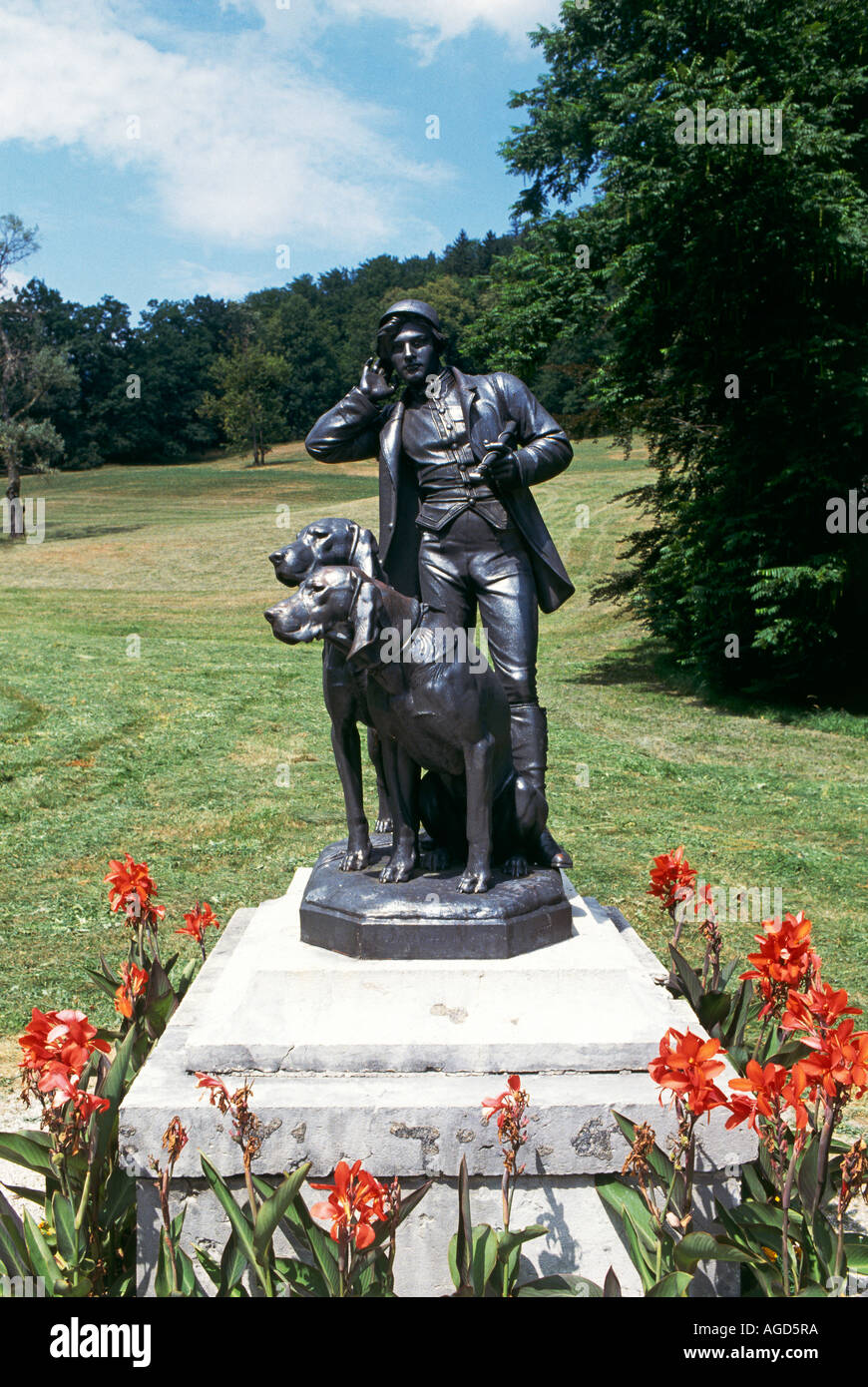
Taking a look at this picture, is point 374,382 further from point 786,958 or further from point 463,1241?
point 463,1241

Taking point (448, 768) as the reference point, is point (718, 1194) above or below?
below

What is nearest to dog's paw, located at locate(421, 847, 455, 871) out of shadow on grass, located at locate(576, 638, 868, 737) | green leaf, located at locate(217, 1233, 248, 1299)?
green leaf, located at locate(217, 1233, 248, 1299)

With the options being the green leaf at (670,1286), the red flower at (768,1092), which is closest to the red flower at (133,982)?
the green leaf at (670,1286)

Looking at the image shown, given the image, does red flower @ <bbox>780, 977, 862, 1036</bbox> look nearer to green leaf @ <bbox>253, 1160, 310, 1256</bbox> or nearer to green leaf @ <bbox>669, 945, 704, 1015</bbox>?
green leaf @ <bbox>669, 945, 704, 1015</bbox>

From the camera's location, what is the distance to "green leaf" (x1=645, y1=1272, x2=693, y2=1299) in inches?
98.7

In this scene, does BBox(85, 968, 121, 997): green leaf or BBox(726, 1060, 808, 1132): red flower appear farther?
BBox(85, 968, 121, 997): green leaf

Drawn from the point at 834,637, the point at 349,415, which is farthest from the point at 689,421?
the point at 349,415

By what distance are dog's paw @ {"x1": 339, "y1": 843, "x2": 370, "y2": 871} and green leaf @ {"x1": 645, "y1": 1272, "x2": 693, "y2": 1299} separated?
1.77m

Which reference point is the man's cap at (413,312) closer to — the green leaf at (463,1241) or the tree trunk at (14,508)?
the green leaf at (463,1241)

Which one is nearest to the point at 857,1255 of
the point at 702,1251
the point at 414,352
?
the point at 702,1251

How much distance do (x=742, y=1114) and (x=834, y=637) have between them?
11.6 meters

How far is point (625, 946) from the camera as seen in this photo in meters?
3.67

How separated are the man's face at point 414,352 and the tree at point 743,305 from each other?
8.65m

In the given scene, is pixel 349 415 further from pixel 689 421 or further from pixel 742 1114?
pixel 689 421
